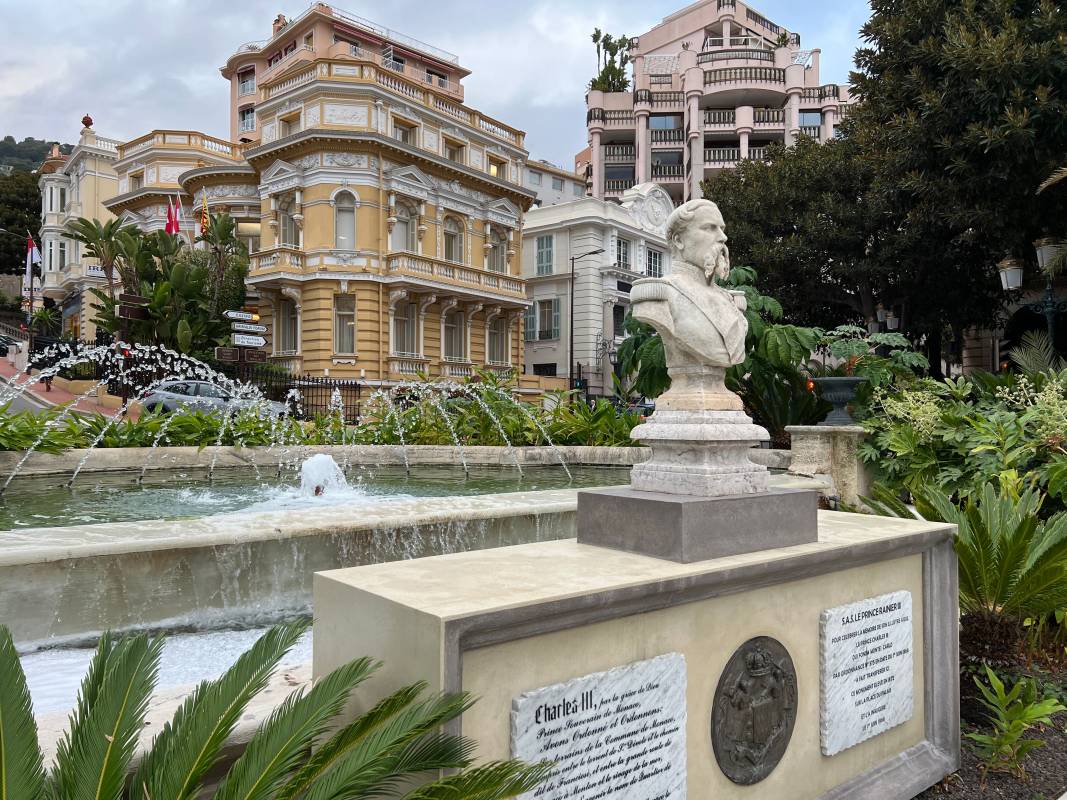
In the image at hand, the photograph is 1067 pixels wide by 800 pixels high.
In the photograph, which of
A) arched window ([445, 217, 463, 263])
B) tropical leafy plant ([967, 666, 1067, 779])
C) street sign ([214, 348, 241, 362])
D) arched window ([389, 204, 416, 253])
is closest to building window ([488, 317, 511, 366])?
arched window ([445, 217, 463, 263])

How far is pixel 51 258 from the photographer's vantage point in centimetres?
4850

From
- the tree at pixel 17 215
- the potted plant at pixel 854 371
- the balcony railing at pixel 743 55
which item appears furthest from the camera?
the tree at pixel 17 215

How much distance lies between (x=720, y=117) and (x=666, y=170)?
5.37 metres

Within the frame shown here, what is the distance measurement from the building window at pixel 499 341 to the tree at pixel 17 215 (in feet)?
147

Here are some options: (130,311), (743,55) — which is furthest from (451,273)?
(743,55)

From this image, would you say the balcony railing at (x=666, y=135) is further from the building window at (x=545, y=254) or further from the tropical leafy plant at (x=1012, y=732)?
the tropical leafy plant at (x=1012, y=732)

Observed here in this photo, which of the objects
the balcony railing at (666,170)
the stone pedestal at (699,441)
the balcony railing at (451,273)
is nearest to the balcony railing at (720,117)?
the balcony railing at (666,170)

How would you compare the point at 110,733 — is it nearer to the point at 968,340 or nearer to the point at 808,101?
the point at 968,340

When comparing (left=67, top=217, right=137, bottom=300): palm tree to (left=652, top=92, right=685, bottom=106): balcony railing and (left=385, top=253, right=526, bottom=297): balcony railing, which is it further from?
(left=652, top=92, right=685, bottom=106): balcony railing

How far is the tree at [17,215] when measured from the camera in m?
57.9

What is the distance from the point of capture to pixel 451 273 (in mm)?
30438

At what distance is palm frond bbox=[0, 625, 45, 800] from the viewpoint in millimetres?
1754

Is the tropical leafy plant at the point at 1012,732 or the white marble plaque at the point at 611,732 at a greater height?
the white marble plaque at the point at 611,732

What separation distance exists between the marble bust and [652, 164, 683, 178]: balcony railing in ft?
175
